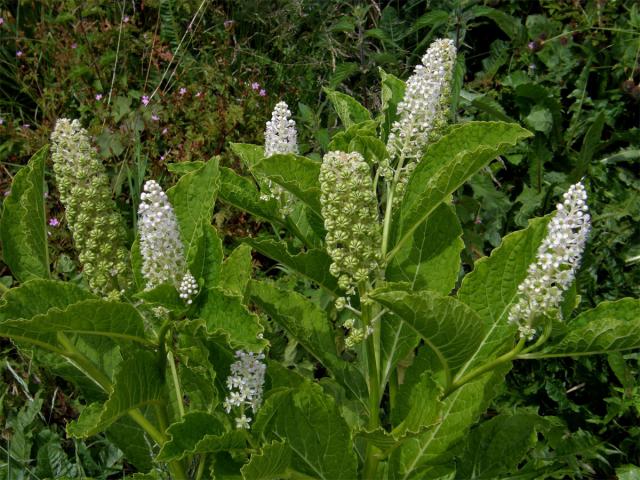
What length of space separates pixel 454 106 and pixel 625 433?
1614mm

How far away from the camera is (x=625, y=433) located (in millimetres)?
3357

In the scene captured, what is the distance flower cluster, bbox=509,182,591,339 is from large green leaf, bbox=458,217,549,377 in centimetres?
22

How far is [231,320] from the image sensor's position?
1.94 m

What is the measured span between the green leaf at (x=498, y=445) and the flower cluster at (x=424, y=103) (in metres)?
0.99

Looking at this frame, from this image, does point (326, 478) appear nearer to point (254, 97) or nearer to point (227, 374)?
point (227, 374)

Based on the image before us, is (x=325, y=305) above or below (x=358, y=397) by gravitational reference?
below

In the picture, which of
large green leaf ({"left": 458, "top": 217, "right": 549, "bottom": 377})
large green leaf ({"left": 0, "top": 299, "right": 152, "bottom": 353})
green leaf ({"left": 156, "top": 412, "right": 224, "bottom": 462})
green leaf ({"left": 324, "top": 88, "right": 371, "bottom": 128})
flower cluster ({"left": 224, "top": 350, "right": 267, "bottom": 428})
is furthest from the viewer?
green leaf ({"left": 324, "top": 88, "right": 371, "bottom": 128})

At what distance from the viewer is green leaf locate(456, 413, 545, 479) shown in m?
2.60

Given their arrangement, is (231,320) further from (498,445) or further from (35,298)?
(498,445)

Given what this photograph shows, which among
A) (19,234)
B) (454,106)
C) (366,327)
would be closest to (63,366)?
(19,234)

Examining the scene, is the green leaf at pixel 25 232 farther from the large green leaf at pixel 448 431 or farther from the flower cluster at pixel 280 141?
the large green leaf at pixel 448 431

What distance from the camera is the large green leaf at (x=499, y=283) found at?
86.7 inches

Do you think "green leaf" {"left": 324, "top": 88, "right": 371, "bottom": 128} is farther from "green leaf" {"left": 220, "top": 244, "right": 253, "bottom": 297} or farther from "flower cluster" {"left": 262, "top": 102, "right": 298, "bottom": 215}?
"green leaf" {"left": 220, "top": 244, "right": 253, "bottom": 297}

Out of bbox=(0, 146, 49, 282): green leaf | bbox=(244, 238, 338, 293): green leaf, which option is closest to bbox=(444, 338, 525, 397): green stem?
bbox=(244, 238, 338, 293): green leaf
